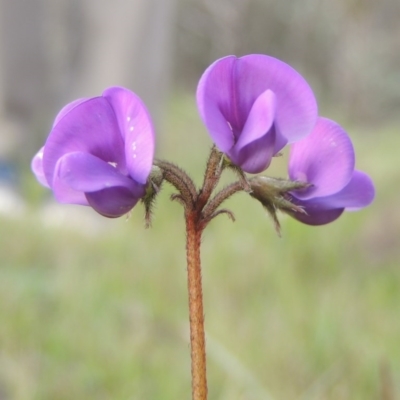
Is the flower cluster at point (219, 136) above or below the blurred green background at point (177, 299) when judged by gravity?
above

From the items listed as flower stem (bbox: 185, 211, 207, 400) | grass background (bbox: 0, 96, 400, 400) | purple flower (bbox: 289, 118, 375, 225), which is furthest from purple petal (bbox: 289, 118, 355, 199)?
grass background (bbox: 0, 96, 400, 400)

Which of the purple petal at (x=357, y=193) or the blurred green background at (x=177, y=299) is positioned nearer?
the purple petal at (x=357, y=193)

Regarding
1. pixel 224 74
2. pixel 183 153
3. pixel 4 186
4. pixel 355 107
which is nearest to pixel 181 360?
pixel 224 74

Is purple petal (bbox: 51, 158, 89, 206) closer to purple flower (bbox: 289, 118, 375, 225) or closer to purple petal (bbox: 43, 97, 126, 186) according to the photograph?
purple petal (bbox: 43, 97, 126, 186)

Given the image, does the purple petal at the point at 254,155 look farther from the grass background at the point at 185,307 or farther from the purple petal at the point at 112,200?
the grass background at the point at 185,307

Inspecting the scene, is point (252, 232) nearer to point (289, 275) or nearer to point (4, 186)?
point (289, 275)

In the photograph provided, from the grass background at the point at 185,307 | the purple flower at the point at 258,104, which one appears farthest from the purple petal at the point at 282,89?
the grass background at the point at 185,307

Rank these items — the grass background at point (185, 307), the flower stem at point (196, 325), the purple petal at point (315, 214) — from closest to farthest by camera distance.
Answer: the flower stem at point (196, 325) < the purple petal at point (315, 214) < the grass background at point (185, 307)

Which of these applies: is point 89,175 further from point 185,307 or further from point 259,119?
point 185,307
